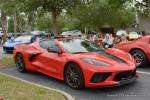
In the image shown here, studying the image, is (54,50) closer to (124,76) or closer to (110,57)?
(110,57)

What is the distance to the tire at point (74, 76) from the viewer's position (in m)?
7.74

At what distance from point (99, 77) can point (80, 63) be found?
0.58 metres

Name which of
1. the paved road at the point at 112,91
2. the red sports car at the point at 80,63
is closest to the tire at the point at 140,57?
the paved road at the point at 112,91

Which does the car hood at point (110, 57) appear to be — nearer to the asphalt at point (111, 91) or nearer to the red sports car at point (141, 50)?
the asphalt at point (111, 91)

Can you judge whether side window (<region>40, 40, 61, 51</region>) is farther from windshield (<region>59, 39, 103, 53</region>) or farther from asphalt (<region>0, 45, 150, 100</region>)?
asphalt (<region>0, 45, 150, 100</region>)

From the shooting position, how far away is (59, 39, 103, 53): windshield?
8641mm

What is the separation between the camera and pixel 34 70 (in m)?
9.84

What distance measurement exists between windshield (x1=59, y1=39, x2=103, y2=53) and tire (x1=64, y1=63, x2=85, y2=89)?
24.9 inches

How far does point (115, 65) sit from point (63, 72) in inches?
56.2

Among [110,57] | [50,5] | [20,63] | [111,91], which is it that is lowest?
[111,91]

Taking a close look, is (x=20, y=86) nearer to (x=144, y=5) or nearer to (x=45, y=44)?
(x=45, y=44)

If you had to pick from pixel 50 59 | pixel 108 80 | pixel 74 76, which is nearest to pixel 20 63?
pixel 50 59

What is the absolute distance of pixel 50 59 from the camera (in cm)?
878

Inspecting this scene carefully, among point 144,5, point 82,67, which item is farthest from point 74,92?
point 144,5
